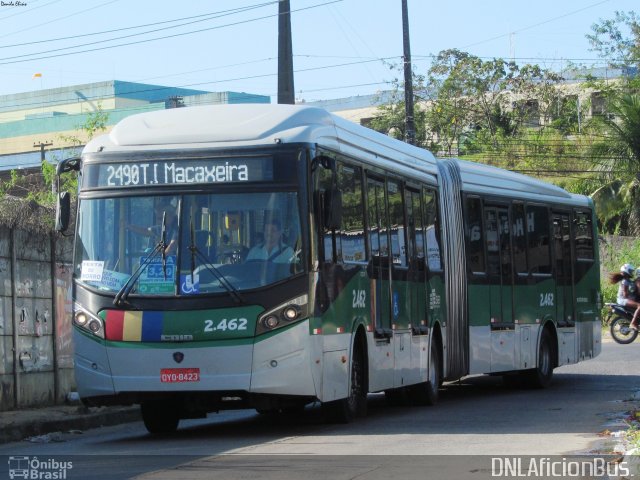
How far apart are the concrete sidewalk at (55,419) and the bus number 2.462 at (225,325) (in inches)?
101

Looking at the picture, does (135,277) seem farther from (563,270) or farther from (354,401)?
(563,270)

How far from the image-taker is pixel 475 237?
18.7 metres

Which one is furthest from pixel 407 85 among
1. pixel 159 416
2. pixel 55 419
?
pixel 159 416

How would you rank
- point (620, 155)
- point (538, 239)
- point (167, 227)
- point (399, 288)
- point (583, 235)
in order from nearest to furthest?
point (167, 227) < point (399, 288) < point (538, 239) < point (583, 235) < point (620, 155)

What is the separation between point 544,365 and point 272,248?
31.6 feet

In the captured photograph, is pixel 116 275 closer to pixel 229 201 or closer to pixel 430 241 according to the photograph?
pixel 229 201

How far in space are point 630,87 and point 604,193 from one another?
28.3 feet

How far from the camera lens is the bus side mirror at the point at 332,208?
484 inches

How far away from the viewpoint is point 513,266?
1953 cm

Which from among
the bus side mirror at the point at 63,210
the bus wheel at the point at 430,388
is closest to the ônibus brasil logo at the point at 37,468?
the bus side mirror at the point at 63,210

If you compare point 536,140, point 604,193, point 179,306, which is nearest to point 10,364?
point 179,306

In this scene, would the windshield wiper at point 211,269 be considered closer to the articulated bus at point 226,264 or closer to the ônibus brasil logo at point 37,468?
the articulated bus at point 226,264

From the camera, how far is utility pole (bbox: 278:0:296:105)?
2275 centimetres

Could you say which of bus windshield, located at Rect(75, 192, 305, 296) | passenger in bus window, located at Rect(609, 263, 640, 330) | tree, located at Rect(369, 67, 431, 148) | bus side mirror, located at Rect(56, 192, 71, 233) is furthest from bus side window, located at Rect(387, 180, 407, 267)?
tree, located at Rect(369, 67, 431, 148)
